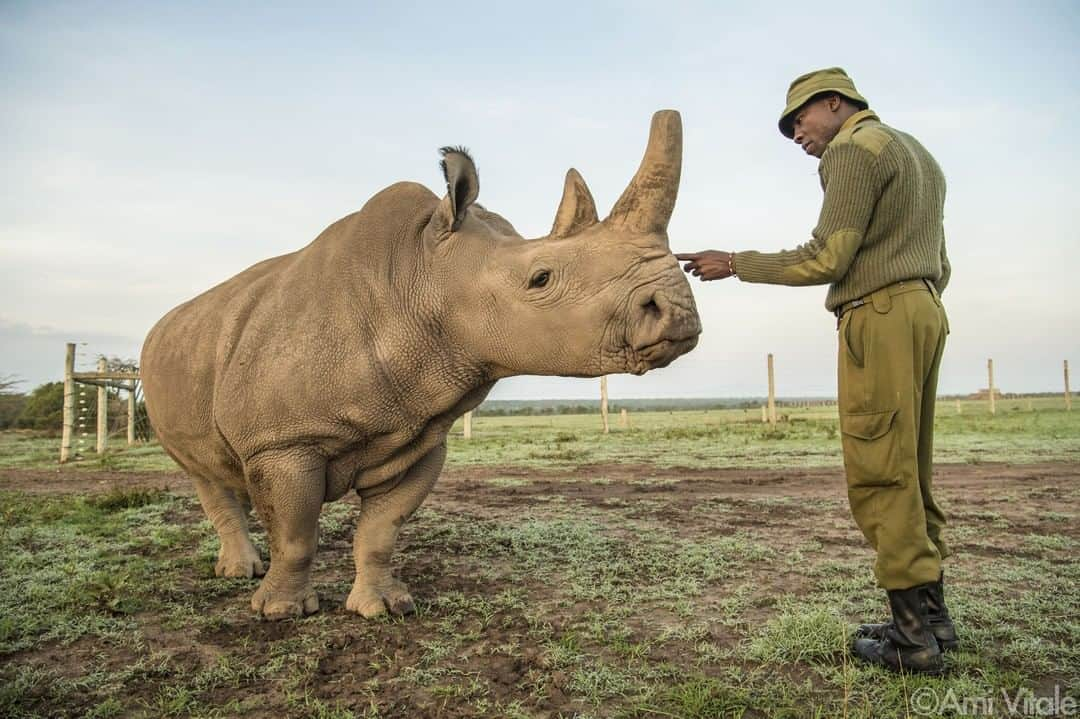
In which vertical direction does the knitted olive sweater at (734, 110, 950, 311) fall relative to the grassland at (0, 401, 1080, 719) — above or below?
above

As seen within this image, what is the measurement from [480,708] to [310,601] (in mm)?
1745

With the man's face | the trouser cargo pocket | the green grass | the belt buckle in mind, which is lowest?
the green grass

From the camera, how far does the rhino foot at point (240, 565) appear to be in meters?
5.09

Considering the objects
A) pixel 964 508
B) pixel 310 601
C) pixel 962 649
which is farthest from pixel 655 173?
pixel 964 508

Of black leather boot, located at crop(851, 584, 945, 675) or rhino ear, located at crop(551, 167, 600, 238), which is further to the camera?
rhino ear, located at crop(551, 167, 600, 238)

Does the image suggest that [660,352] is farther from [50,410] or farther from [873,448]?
[50,410]

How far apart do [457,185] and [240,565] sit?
3.30 metres

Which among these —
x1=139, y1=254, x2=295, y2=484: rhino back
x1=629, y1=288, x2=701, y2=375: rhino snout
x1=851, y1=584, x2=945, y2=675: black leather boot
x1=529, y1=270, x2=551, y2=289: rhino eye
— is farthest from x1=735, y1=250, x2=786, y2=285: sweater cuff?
x1=139, y1=254, x2=295, y2=484: rhino back

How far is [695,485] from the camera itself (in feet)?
32.4

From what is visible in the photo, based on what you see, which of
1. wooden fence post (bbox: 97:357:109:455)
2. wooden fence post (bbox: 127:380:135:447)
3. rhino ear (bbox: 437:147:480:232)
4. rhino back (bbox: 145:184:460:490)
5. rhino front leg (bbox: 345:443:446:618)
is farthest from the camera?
wooden fence post (bbox: 127:380:135:447)

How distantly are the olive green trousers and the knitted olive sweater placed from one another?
0.10 m

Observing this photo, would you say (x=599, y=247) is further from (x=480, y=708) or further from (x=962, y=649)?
(x=962, y=649)

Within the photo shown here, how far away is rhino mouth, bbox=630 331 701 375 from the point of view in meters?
2.90

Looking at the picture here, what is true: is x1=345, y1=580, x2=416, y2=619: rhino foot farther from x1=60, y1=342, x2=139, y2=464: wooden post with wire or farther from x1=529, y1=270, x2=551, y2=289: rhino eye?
x1=60, y1=342, x2=139, y2=464: wooden post with wire
